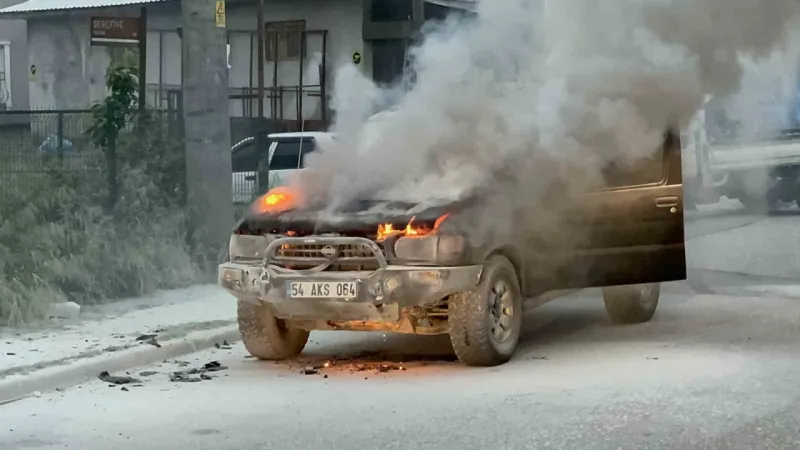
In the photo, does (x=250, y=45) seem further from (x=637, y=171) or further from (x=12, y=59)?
(x=637, y=171)

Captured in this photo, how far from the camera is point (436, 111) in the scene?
8.54 meters

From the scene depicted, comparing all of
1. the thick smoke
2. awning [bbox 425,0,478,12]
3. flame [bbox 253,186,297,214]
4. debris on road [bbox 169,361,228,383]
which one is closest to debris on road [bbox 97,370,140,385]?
debris on road [bbox 169,361,228,383]

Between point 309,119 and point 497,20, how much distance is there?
1318 centimetres

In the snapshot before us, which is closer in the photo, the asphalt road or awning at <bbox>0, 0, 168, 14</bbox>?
the asphalt road

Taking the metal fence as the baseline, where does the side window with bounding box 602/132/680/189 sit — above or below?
below

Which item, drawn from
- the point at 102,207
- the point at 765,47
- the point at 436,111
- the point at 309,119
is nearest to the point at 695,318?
the point at 765,47

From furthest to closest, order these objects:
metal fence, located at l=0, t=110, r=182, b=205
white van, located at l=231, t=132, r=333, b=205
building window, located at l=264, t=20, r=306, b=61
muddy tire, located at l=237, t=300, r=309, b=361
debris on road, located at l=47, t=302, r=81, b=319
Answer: building window, located at l=264, t=20, r=306, b=61, white van, located at l=231, t=132, r=333, b=205, metal fence, located at l=0, t=110, r=182, b=205, debris on road, located at l=47, t=302, r=81, b=319, muddy tire, located at l=237, t=300, r=309, b=361

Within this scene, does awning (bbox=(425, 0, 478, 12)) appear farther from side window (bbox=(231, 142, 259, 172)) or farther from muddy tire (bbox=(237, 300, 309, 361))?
side window (bbox=(231, 142, 259, 172))

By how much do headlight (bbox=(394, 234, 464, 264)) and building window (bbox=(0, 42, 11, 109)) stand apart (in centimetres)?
2237

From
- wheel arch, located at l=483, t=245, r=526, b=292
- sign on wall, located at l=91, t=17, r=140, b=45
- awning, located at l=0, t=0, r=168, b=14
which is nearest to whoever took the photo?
wheel arch, located at l=483, t=245, r=526, b=292

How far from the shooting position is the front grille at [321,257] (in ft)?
24.7

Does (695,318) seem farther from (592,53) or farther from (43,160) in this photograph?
(43,160)

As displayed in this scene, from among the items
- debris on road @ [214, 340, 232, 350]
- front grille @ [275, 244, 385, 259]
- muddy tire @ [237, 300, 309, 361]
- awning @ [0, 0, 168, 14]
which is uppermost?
awning @ [0, 0, 168, 14]

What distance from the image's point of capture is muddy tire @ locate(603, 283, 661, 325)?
31.0 feet
